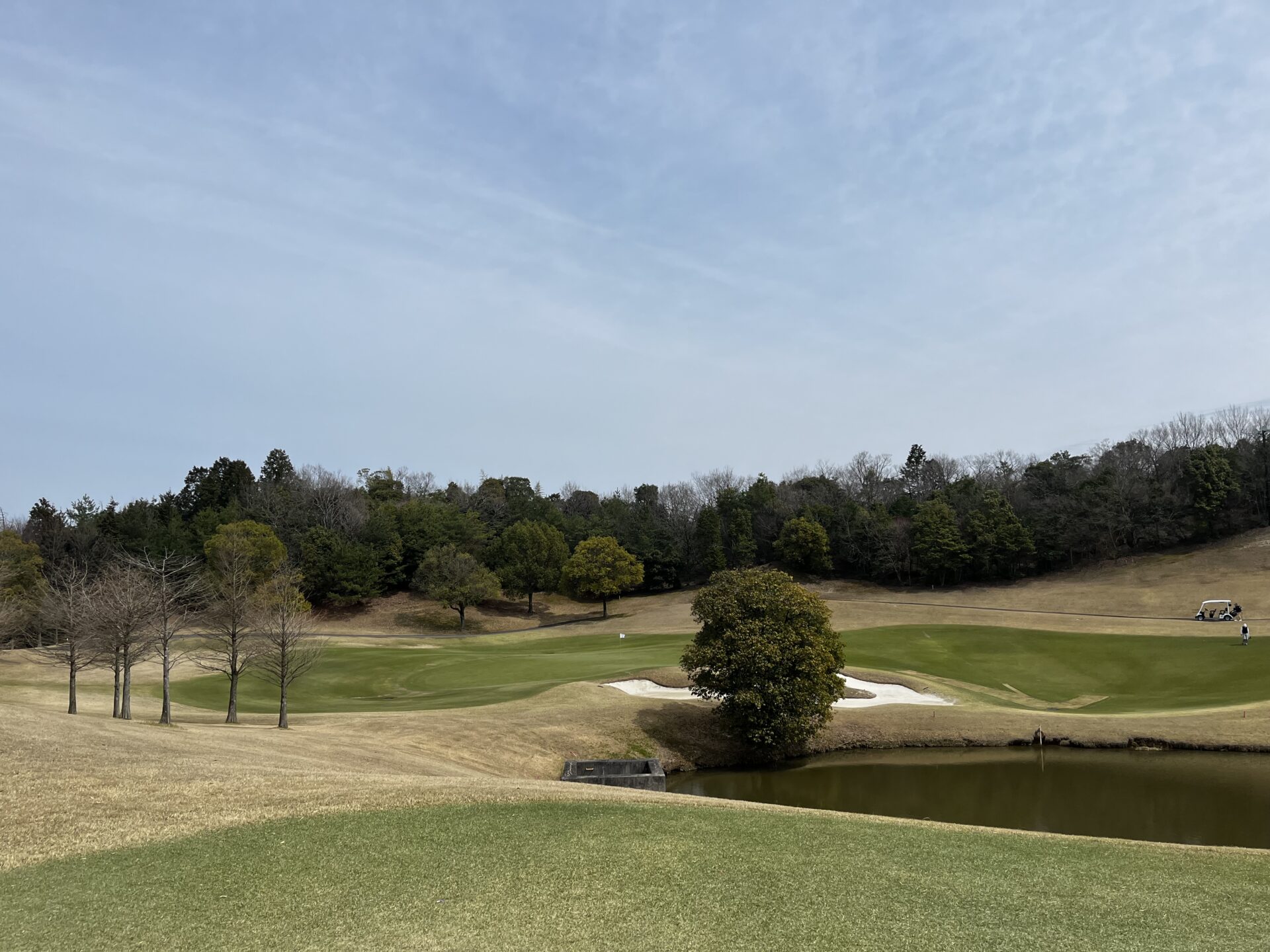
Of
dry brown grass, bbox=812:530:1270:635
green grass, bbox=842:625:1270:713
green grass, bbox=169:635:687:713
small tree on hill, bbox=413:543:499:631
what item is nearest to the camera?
green grass, bbox=169:635:687:713

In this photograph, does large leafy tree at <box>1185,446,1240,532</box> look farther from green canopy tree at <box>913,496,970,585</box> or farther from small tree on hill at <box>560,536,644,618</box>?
small tree on hill at <box>560,536,644,618</box>

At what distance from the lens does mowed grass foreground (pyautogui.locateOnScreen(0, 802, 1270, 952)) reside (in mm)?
8656

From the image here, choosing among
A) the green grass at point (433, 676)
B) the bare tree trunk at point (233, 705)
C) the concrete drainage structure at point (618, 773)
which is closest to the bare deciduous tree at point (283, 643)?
the bare tree trunk at point (233, 705)

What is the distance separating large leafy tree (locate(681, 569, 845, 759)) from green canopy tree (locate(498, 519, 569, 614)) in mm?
50860

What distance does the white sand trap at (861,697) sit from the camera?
37281 millimetres

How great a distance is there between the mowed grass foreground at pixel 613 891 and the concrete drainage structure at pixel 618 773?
12.8 meters

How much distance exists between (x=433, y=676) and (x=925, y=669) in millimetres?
27276

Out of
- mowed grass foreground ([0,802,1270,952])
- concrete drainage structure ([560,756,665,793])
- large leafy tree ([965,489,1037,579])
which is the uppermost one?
large leafy tree ([965,489,1037,579])

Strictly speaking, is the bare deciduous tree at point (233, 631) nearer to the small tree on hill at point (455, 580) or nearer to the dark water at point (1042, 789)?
the dark water at point (1042, 789)

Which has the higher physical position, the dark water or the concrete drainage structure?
the concrete drainage structure

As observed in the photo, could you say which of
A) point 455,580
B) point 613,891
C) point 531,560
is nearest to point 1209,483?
point 531,560

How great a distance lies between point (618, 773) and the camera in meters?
26.7

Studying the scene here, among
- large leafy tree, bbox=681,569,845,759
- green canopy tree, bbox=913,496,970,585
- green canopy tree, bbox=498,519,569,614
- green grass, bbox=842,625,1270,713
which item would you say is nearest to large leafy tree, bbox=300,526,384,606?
green canopy tree, bbox=498,519,569,614

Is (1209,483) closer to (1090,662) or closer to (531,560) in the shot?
(1090,662)
